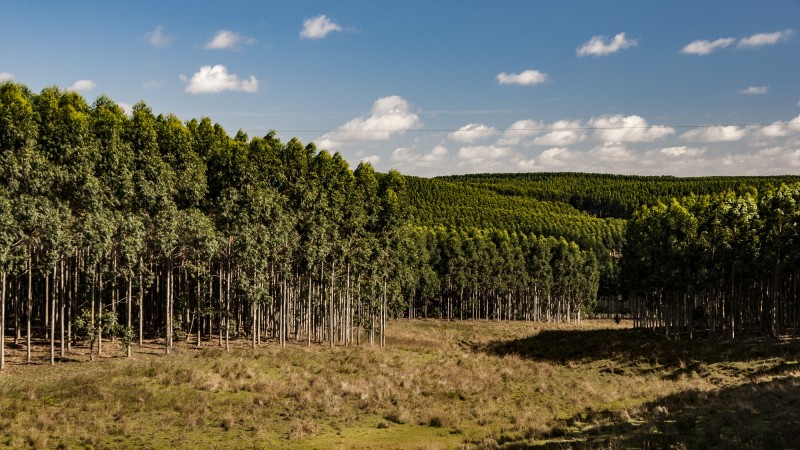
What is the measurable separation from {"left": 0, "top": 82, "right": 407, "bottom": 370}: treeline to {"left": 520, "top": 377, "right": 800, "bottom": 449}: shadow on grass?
95.5ft

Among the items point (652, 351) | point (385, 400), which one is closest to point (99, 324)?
point (385, 400)

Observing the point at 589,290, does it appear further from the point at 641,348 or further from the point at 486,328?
the point at 641,348

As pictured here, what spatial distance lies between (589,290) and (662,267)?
179 feet

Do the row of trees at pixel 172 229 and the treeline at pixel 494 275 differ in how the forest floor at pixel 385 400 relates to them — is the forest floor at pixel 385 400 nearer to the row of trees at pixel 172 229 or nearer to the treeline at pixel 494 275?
the row of trees at pixel 172 229

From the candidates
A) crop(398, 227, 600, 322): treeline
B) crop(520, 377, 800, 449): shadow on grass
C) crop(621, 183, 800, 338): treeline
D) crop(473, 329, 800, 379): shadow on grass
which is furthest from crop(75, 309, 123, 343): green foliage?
crop(398, 227, 600, 322): treeline

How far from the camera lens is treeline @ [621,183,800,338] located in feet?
182

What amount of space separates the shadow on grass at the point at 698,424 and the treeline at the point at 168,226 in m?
29.1

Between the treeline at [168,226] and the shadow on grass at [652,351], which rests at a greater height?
the treeline at [168,226]

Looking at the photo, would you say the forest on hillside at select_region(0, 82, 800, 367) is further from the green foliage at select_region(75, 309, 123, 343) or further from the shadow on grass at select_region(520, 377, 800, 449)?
the shadow on grass at select_region(520, 377, 800, 449)

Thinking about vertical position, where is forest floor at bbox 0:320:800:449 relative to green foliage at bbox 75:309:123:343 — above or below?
below

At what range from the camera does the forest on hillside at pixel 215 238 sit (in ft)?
A: 121

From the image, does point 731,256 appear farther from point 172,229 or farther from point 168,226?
point 168,226

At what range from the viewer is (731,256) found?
59.0 m

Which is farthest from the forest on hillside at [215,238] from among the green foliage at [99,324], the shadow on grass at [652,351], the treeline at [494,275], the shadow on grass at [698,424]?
the shadow on grass at [698,424]
